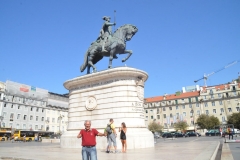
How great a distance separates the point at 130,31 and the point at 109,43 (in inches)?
77.1

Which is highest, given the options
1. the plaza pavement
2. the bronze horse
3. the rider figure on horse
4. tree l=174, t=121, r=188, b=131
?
the rider figure on horse

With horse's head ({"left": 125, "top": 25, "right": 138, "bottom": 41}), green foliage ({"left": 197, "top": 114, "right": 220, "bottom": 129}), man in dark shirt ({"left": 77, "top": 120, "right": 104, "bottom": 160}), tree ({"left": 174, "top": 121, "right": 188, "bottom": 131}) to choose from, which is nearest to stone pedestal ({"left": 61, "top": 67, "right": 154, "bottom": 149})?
horse's head ({"left": 125, "top": 25, "right": 138, "bottom": 41})

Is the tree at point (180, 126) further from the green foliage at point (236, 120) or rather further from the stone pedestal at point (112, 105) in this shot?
the stone pedestal at point (112, 105)

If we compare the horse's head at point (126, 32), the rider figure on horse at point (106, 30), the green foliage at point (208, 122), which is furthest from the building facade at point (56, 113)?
the horse's head at point (126, 32)

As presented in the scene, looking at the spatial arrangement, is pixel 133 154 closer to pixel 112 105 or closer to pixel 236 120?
pixel 112 105

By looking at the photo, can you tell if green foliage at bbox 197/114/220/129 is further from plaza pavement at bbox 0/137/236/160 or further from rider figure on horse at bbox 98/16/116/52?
rider figure on horse at bbox 98/16/116/52

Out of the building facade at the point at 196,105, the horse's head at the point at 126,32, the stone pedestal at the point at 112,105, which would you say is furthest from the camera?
the building facade at the point at 196,105

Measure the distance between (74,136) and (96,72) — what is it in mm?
5205

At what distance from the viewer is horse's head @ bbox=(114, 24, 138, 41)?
1772 centimetres

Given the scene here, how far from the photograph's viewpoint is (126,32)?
58.6 ft

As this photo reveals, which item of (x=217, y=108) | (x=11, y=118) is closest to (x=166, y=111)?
(x=217, y=108)

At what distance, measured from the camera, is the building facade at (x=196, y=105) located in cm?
6974

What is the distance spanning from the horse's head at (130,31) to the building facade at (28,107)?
173 feet

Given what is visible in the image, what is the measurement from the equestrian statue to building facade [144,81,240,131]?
5074 centimetres
